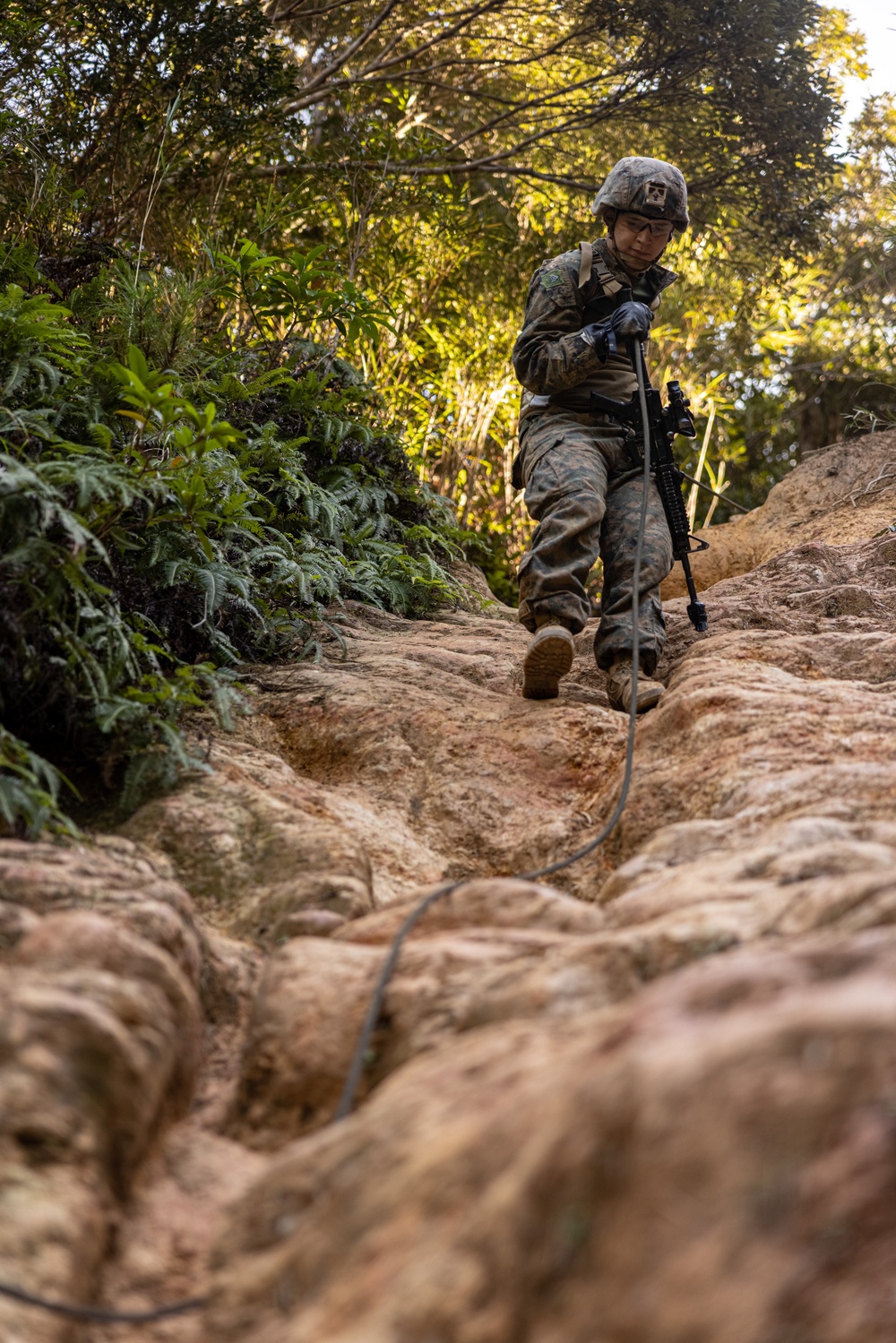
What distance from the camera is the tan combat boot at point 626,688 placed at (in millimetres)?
3633

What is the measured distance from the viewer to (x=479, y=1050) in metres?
1.52

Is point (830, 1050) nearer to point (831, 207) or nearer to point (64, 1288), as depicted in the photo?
point (64, 1288)

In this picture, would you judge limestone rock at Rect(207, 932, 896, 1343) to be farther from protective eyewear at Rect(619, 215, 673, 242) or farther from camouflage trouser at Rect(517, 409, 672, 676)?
protective eyewear at Rect(619, 215, 673, 242)

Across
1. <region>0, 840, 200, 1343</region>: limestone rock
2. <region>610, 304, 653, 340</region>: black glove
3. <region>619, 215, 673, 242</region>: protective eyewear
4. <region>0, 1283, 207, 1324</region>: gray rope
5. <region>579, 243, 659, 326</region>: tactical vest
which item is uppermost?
<region>619, 215, 673, 242</region>: protective eyewear

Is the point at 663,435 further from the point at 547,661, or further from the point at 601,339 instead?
the point at 547,661

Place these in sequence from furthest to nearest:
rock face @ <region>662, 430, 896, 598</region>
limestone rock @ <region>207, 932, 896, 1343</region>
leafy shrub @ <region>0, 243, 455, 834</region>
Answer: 1. rock face @ <region>662, 430, 896, 598</region>
2. leafy shrub @ <region>0, 243, 455, 834</region>
3. limestone rock @ <region>207, 932, 896, 1343</region>

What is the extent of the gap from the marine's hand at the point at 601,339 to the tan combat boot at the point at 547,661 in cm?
107

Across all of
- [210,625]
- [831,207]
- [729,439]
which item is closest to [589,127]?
[831,207]

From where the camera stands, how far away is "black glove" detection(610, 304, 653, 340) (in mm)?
3965

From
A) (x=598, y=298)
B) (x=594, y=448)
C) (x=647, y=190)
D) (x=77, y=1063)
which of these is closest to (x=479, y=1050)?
(x=77, y=1063)

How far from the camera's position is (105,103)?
6180 millimetres

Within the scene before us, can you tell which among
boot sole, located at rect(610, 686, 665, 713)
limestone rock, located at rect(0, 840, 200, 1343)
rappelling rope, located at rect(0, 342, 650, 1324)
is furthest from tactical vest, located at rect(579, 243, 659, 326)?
limestone rock, located at rect(0, 840, 200, 1343)

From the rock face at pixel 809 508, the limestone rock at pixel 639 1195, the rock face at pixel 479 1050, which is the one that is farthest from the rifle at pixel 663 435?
the limestone rock at pixel 639 1195

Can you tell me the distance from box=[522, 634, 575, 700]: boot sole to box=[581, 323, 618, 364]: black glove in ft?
3.74
